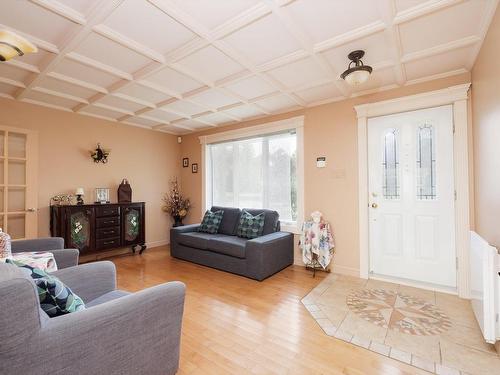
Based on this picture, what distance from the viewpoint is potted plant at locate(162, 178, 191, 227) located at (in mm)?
5414

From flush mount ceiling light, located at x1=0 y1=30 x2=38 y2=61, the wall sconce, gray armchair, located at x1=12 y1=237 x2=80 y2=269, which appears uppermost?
flush mount ceiling light, located at x1=0 y1=30 x2=38 y2=61

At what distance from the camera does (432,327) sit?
2158mm

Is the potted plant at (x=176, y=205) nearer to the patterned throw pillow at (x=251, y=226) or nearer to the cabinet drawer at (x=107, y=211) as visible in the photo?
the cabinet drawer at (x=107, y=211)

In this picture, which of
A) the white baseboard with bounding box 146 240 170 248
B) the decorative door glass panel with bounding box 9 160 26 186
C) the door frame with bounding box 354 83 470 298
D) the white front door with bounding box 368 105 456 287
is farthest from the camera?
the white baseboard with bounding box 146 240 170 248

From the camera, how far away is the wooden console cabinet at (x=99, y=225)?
373 cm

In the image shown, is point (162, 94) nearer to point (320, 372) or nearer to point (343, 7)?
point (343, 7)

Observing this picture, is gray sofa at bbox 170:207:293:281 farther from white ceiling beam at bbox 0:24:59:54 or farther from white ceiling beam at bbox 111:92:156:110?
white ceiling beam at bbox 0:24:59:54

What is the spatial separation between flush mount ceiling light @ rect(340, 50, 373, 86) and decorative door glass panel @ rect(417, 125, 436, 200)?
1239 mm

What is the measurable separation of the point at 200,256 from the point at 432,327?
9.73 ft

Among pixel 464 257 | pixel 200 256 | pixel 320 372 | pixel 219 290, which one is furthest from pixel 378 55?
pixel 200 256

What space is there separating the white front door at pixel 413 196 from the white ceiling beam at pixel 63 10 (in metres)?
3.28

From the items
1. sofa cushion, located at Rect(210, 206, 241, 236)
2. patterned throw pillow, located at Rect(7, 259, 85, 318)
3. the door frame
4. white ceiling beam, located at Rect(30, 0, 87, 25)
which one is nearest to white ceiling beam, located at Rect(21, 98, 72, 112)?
white ceiling beam, located at Rect(30, 0, 87, 25)

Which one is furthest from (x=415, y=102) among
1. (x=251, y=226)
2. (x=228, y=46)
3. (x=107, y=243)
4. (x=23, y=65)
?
(x=107, y=243)

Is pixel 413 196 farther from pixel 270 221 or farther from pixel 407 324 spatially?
pixel 270 221
